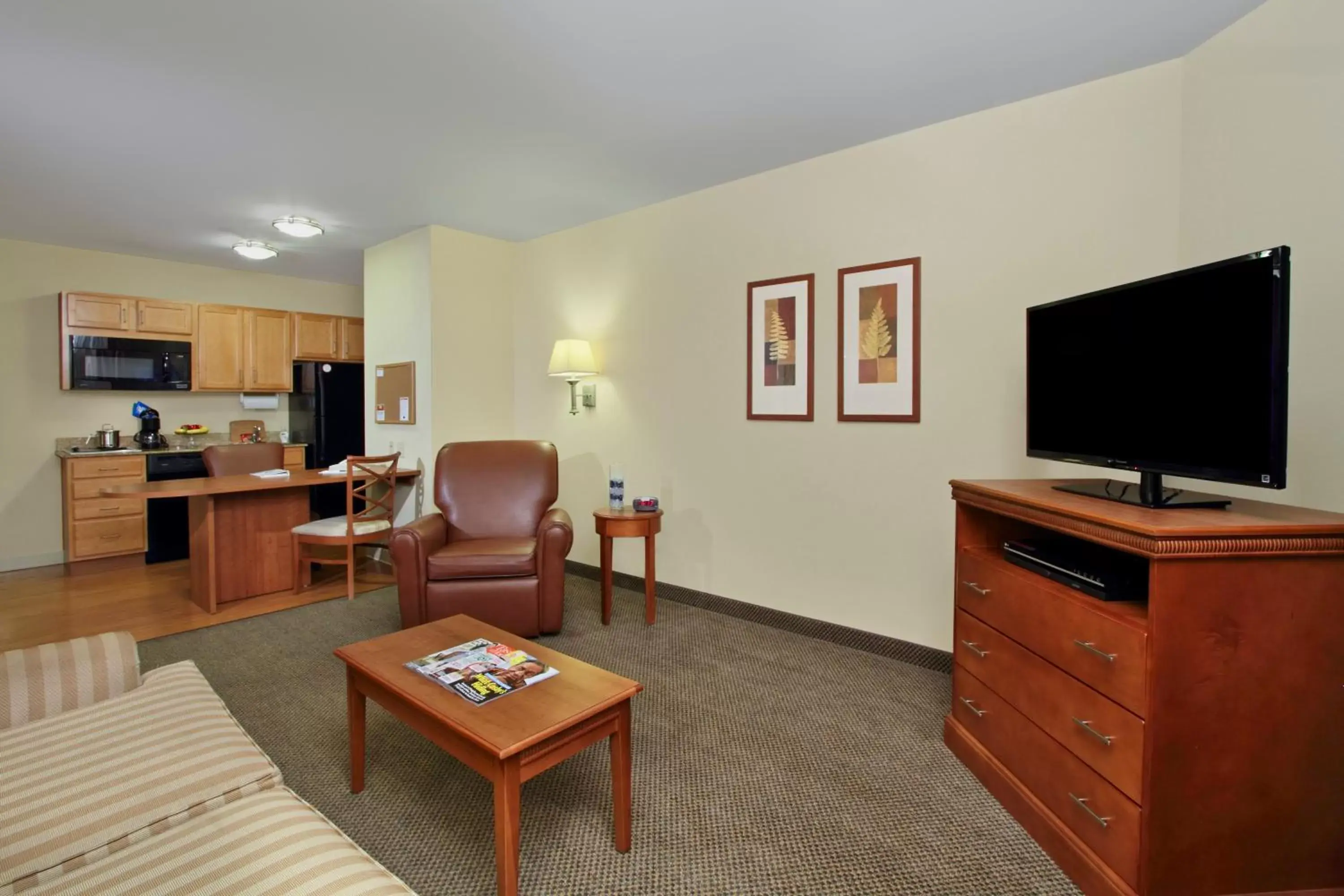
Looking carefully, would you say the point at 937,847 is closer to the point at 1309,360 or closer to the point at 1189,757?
the point at 1189,757

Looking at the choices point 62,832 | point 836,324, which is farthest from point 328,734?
point 836,324

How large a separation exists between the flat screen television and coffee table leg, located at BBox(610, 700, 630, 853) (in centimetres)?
149

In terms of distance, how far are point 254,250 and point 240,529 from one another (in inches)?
88.5

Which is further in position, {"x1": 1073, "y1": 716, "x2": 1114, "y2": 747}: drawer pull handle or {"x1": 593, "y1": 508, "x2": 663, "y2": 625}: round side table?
{"x1": 593, "y1": 508, "x2": 663, "y2": 625}: round side table

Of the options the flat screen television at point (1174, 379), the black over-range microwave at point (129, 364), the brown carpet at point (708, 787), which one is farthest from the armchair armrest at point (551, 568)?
the black over-range microwave at point (129, 364)

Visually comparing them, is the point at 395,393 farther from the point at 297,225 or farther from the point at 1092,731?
the point at 1092,731

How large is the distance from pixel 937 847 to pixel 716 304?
2798mm

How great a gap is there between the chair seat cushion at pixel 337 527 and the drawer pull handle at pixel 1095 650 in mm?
3927

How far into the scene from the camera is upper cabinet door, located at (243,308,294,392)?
5.55 metres

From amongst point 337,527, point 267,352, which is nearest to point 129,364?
point 267,352

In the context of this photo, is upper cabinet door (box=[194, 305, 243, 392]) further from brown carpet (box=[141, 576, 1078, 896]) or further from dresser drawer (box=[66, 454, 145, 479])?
brown carpet (box=[141, 576, 1078, 896])

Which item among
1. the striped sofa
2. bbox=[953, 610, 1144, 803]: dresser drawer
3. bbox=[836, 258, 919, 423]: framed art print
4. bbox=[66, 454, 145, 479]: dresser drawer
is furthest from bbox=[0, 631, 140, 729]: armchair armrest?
bbox=[66, 454, 145, 479]: dresser drawer

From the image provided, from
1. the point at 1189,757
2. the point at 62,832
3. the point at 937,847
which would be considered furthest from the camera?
the point at 937,847

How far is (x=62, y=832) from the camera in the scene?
3.58 ft
